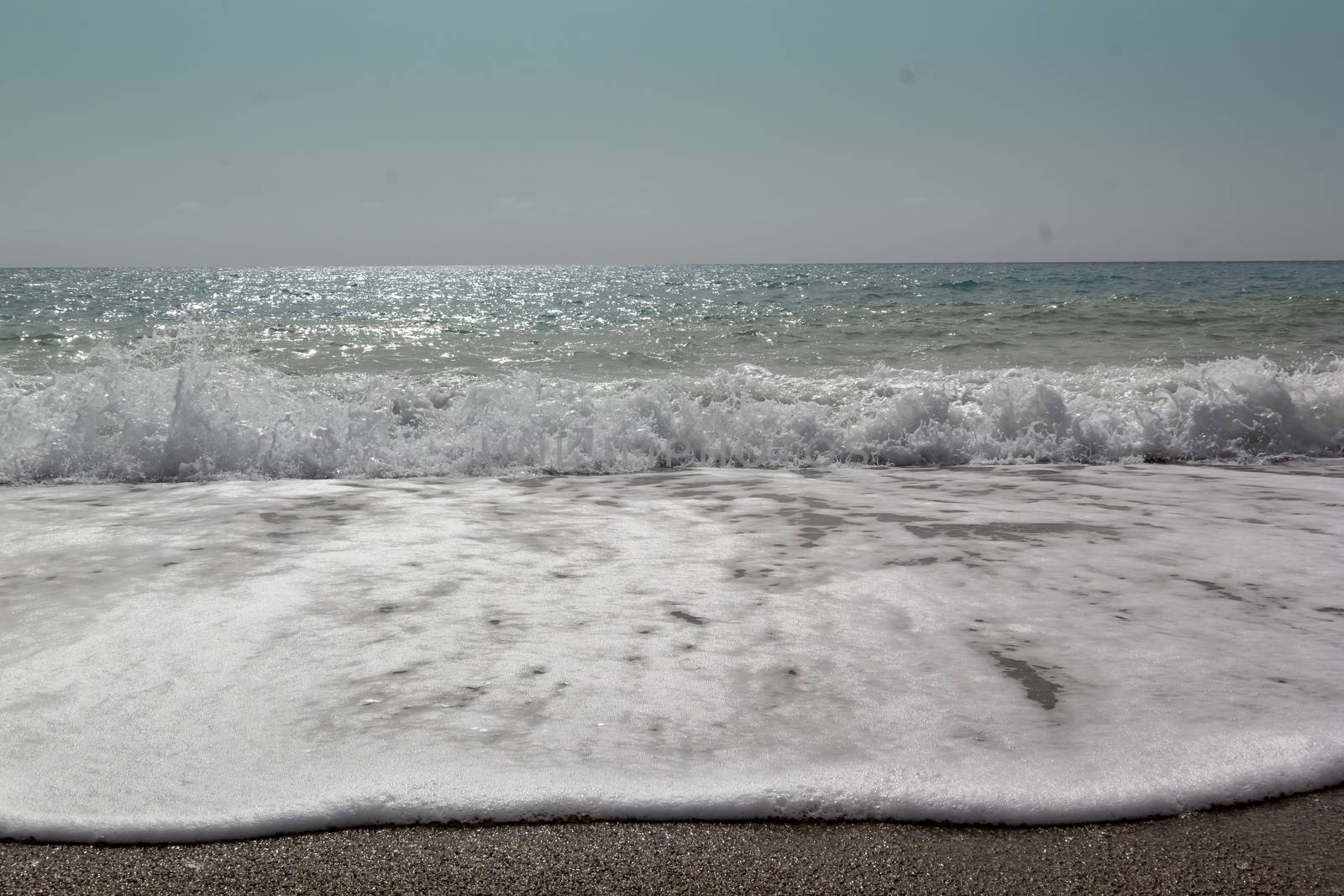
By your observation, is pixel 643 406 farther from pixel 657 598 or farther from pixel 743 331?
pixel 743 331

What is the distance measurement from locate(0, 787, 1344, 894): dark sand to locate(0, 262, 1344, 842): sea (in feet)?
0.19

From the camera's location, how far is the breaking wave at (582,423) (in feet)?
18.0

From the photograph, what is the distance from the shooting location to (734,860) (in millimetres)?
1604

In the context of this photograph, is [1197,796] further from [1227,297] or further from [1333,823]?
[1227,297]

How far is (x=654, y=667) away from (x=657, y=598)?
1.90ft

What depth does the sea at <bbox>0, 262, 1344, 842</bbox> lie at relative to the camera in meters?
1.83

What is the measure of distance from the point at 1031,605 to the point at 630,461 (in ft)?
10.6

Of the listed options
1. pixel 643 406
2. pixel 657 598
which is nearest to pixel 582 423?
pixel 643 406

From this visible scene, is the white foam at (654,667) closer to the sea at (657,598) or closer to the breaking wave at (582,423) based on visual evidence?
the sea at (657,598)

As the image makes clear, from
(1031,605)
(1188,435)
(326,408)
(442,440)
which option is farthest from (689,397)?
(1031,605)

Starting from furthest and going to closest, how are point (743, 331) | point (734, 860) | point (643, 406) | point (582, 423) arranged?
1. point (743, 331)
2. point (643, 406)
3. point (582, 423)
4. point (734, 860)

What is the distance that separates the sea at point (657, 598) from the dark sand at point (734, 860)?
6 centimetres

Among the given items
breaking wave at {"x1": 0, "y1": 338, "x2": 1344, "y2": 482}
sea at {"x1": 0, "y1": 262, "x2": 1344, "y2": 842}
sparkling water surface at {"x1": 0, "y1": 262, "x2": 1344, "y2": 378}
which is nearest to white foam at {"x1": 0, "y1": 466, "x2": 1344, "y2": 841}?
sea at {"x1": 0, "y1": 262, "x2": 1344, "y2": 842}

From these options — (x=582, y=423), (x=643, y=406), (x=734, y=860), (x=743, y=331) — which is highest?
(x=743, y=331)
